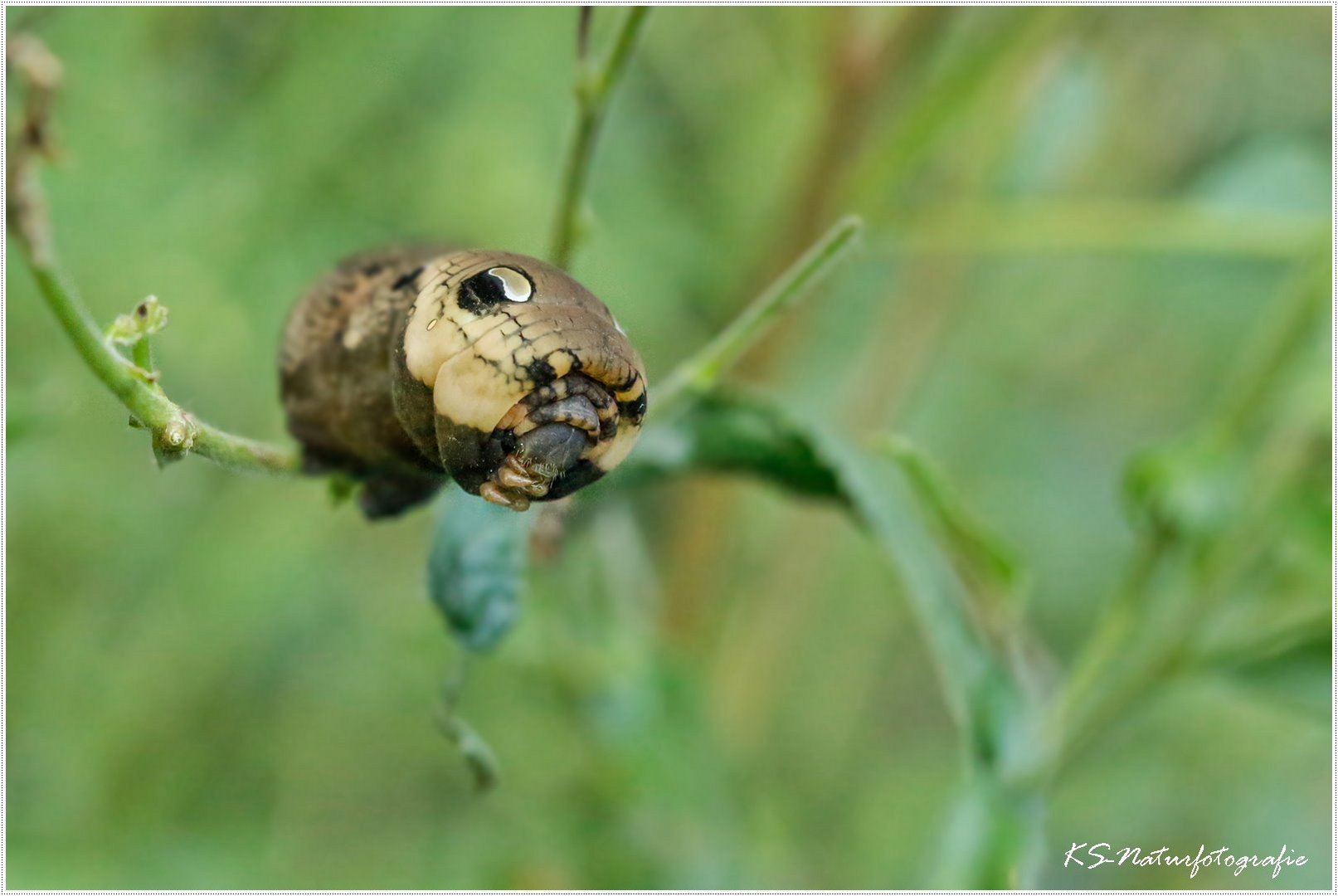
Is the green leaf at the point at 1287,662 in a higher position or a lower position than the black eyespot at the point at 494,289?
lower

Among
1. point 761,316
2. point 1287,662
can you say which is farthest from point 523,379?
point 1287,662

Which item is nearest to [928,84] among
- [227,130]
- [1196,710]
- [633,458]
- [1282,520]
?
[1282,520]

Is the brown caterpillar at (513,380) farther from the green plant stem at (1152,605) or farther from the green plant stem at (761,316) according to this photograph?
the green plant stem at (1152,605)

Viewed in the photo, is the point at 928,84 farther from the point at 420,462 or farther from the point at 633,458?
the point at 420,462

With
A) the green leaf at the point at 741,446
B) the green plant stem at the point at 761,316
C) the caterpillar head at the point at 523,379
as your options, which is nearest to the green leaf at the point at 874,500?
the green leaf at the point at 741,446

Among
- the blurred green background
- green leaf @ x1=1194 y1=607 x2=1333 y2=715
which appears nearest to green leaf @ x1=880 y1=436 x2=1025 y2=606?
green leaf @ x1=1194 y1=607 x2=1333 y2=715

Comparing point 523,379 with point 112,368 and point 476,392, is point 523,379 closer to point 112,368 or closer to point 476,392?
point 476,392
